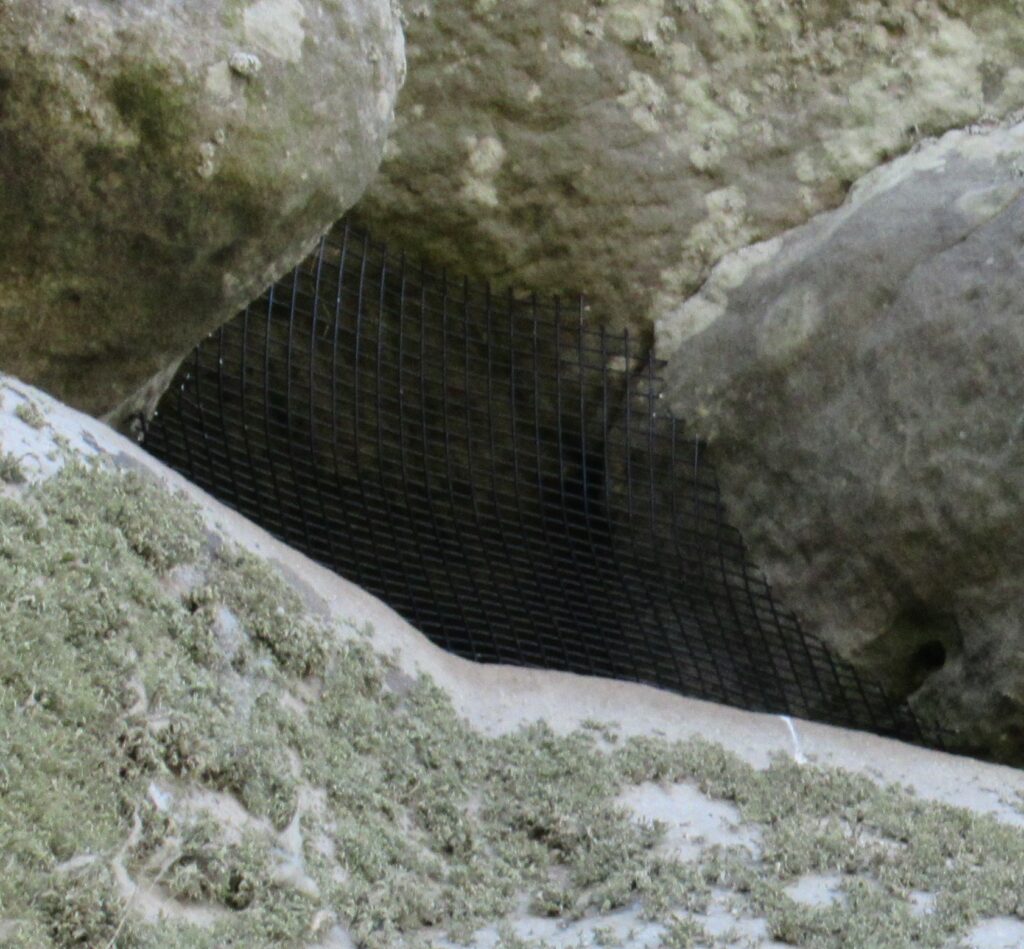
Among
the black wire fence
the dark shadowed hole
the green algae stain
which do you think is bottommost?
the black wire fence

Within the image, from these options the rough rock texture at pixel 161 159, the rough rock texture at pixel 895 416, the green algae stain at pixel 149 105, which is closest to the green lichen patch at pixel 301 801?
the rough rock texture at pixel 161 159

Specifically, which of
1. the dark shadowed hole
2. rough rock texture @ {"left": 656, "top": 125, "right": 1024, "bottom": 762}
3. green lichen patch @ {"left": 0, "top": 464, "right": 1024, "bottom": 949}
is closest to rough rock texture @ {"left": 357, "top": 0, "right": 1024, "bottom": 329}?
rough rock texture @ {"left": 656, "top": 125, "right": 1024, "bottom": 762}

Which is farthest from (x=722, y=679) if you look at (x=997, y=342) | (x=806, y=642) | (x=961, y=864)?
(x=961, y=864)

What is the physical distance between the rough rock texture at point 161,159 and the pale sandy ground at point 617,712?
0.28 m

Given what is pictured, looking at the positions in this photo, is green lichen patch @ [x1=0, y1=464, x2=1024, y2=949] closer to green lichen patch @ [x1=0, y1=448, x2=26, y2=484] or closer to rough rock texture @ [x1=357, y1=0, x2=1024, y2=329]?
green lichen patch @ [x1=0, y1=448, x2=26, y2=484]

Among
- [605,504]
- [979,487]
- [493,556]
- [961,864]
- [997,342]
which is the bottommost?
[493,556]

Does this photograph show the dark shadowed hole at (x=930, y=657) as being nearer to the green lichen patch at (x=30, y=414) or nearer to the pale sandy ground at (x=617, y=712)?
the pale sandy ground at (x=617, y=712)

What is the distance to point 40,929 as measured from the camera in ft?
5.19

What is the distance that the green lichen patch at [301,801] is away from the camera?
Result: 1805 millimetres

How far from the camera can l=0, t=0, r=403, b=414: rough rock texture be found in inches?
100

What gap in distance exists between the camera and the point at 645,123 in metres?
4.14

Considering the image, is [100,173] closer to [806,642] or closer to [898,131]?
[806,642]

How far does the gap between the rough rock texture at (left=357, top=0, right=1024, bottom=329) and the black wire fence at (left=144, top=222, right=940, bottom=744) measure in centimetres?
17

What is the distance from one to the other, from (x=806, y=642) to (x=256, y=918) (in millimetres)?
2333
